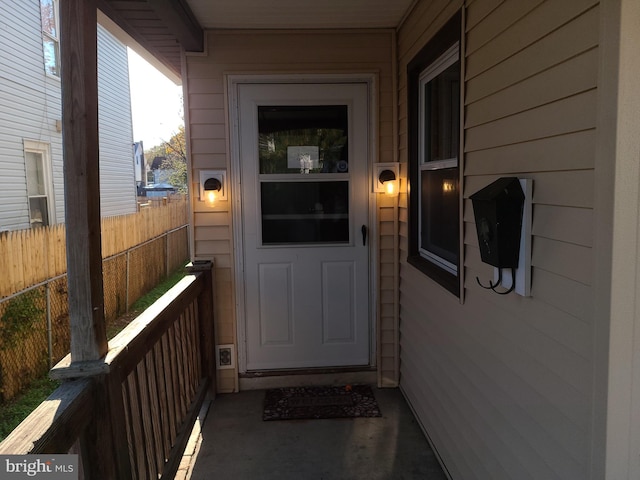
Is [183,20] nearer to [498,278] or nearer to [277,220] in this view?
[277,220]

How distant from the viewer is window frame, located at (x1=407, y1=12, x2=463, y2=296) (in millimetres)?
2338

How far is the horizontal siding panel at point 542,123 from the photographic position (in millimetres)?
1259

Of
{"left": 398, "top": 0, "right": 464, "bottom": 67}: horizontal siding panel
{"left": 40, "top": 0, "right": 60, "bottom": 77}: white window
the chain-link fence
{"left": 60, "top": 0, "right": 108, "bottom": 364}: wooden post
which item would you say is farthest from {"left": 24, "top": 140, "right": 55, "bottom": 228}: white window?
{"left": 60, "top": 0, "right": 108, "bottom": 364}: wooden post

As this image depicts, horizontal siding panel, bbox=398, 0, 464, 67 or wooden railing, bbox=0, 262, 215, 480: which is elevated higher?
horizontal siding panel, bbox=398, 0, 464, 67

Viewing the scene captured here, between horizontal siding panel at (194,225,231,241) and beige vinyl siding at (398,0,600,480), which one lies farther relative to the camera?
horizontal siding panel at (194,225,231,241)

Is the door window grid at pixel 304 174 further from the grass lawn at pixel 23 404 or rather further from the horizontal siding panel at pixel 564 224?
the grass lawn at pixel 23 404

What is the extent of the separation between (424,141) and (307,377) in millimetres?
1859

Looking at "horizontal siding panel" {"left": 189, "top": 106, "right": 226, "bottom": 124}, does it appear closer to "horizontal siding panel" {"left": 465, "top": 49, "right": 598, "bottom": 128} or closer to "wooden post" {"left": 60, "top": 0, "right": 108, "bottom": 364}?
"wooden post" {"left": 60, "top": 0, "right": 108, "bottom": 364}

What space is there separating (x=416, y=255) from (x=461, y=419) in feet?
3.82

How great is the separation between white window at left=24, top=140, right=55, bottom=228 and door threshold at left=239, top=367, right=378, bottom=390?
5113 millimetres

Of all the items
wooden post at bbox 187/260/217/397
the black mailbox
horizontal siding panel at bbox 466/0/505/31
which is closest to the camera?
the black mailbox

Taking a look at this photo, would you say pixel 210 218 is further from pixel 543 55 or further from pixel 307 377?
pixel 543 55

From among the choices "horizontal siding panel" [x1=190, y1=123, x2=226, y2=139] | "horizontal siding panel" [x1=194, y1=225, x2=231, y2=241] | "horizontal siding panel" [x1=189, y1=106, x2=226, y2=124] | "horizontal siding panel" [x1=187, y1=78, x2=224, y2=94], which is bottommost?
"horizontal siding panel" [x1=194, y1=225, x2=231, y2=241]

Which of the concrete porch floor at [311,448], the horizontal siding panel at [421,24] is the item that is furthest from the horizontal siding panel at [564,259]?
the concrete porch floor at [311,448]
